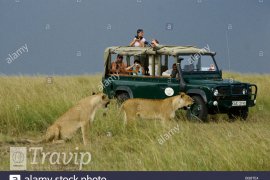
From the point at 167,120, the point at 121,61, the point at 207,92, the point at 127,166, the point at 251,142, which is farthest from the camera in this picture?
the point at 121,61

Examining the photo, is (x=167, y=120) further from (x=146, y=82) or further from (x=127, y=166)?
(x=127, y=166)

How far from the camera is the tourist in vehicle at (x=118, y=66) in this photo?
54.8 ft

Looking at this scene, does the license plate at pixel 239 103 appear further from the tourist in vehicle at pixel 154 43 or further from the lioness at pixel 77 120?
the lioness at pixel 77 120

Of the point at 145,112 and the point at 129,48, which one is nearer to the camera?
the point at 145,112

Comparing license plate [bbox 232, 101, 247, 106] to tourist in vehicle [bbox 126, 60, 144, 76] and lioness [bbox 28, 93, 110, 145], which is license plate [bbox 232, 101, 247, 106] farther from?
lioness [bbox 28, 93, 110, 145]

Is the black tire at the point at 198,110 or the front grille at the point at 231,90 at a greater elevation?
the front grille at the point at 231,90

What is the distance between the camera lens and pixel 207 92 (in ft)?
48.1

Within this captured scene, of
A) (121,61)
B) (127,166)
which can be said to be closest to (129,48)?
(121,61)

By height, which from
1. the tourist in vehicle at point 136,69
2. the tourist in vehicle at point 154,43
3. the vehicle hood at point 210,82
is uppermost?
the tourist in vehicle at point 154,43

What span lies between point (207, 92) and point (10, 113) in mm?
4252

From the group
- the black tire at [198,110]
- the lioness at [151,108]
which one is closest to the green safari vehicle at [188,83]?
the black tire at [198,110]

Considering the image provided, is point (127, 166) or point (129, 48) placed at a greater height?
point (129, 48)

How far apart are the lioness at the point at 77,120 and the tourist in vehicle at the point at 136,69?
465 cm

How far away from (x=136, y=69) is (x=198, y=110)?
2.26 metres
